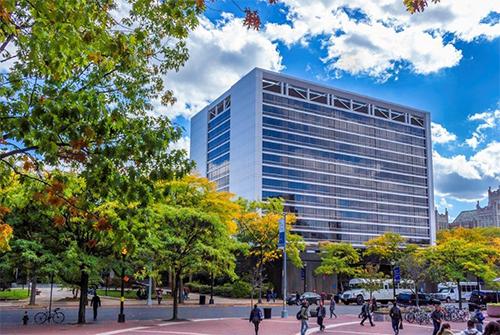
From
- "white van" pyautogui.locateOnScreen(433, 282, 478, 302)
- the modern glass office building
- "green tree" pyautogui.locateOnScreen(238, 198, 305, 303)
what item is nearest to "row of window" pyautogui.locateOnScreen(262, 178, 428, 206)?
the modern glass office building

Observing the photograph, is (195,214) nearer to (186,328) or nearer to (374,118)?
(186,328)

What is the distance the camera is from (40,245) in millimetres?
25266

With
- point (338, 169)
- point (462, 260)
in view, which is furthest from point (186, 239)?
point (338, 169)

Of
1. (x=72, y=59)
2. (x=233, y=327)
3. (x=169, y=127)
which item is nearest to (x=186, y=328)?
(x=233, y=327)

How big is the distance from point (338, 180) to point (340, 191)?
7.86 ft

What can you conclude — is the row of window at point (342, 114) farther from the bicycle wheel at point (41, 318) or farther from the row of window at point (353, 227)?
the bicycle wheel at point (41, 318)

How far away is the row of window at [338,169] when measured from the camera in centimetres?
10006

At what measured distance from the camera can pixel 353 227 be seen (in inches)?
4291

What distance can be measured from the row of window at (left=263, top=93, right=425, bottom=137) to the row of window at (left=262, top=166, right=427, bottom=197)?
13.3m

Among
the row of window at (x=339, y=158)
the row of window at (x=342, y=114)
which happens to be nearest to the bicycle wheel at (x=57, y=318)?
the row of window at (x=339, y=158)

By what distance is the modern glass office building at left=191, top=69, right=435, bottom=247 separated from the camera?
100 meters

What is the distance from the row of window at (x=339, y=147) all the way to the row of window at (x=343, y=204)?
1074 centimetres

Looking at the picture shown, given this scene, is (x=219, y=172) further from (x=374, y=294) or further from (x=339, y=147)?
(x=374, y=294)

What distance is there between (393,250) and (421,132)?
2716 inches
